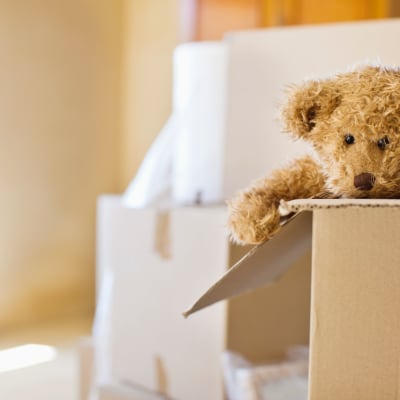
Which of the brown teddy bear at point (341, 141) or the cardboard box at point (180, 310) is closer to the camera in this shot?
the brown teddy bear at point (341, 141)

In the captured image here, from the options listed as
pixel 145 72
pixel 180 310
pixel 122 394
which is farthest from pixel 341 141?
pixel 145 72

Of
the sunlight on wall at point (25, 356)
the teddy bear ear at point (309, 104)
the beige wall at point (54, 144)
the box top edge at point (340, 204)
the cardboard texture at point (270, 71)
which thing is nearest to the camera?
the box top edge at point (340, 204)

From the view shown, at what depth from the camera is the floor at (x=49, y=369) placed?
1292 mm

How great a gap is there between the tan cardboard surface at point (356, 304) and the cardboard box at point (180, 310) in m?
0.53

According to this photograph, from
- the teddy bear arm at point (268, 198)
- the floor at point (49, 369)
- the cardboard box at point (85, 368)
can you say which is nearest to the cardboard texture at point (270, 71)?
the teddy bear arm at point (268, 198)

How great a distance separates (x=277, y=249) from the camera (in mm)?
587

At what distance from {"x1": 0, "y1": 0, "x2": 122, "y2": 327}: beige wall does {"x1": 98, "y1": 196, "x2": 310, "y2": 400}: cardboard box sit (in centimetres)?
77

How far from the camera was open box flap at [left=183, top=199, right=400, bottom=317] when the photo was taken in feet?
1.52

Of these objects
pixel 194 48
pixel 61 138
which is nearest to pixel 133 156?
pixel 61 138

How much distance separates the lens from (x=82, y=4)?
6.30 ft

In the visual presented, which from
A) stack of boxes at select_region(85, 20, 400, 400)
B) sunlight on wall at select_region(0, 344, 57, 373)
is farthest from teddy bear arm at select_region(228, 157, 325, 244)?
sunlight on wall at select_region(0, 344, 57, 373)

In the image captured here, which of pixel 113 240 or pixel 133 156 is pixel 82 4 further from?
pixel 113 240

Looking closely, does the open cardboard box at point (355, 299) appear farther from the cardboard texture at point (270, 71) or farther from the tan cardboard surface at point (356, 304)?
the cardboard texture at point (270, 71)

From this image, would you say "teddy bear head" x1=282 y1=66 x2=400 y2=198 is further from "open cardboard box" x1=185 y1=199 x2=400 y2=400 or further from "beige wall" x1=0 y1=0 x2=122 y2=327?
"beige wall" x1=0 y1=0 x2=122 y2=327
